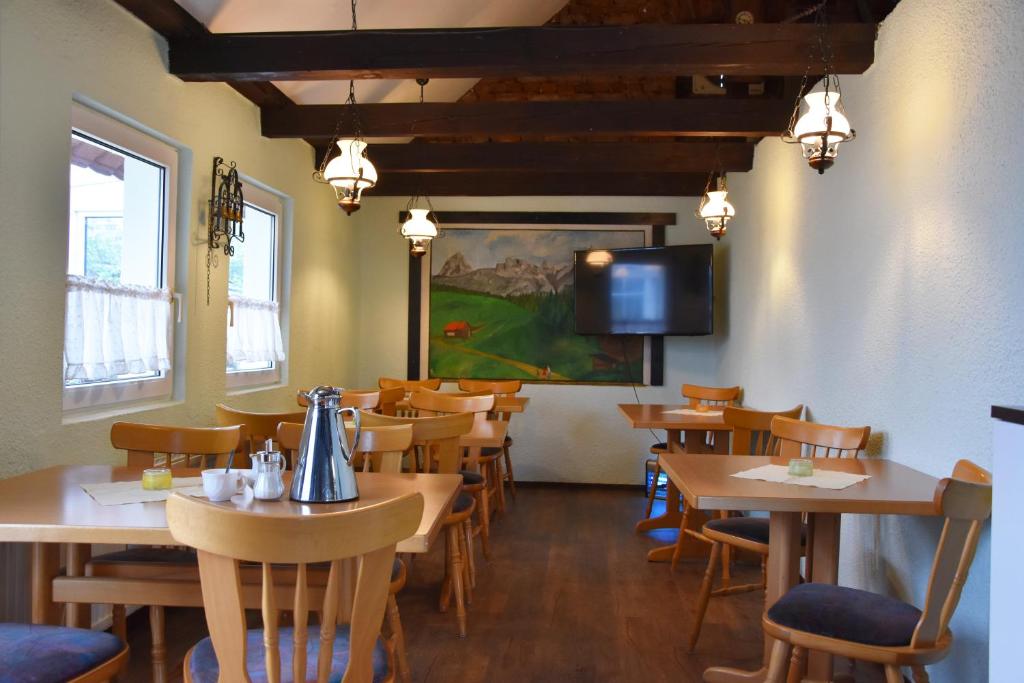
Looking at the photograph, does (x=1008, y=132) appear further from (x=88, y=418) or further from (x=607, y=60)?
(x=88, y=418)

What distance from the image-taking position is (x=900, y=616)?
6.73 feet

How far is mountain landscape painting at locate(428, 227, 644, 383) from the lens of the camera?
6836mm

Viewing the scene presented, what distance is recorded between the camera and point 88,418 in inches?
121

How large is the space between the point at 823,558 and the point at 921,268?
1103 millimetres

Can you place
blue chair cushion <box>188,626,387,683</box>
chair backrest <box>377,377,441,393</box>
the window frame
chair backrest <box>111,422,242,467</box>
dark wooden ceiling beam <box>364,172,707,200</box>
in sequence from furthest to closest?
dark wooden ceiling beam <box>364,172,707,200</box>, chair backrest <box>377,377,441,393</box>, the window frame, chair backrest <box>111,422,242,467</box>, blue chair cushion <box>188,626,387,683</box>

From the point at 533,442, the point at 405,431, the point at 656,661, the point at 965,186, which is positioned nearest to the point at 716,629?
the point at 656,661

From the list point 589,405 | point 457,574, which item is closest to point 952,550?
point 457,574

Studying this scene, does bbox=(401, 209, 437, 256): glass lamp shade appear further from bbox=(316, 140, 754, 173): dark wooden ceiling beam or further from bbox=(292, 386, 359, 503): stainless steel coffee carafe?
bbox=(292, 386, 359, 503): stainless steel coffee carafe

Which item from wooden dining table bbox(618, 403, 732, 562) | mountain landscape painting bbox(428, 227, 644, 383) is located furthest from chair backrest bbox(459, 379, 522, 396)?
wooden dining table bbox(618, 403, 732, 562)

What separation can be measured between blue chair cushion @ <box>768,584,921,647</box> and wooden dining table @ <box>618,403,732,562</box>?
187 cm

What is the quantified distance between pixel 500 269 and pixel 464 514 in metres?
3.86

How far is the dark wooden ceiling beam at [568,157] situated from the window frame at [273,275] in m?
0.88

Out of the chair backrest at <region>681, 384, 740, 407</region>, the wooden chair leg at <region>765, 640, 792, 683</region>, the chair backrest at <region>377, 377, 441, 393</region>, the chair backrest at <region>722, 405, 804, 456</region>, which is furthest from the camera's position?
the chair backrest at <region>377, 377, 441, 393</region>

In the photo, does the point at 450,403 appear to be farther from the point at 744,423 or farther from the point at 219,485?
the point at 219,485
